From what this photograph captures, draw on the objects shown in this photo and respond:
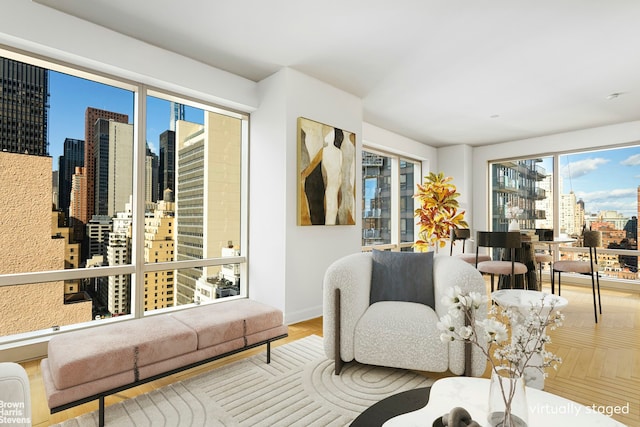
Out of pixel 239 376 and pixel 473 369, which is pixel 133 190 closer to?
pixel 239 376

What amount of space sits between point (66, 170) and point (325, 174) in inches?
98.8

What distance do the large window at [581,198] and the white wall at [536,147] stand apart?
0.17 m

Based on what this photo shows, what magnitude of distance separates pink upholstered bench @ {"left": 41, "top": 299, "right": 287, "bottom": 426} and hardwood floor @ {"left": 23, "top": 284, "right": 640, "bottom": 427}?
0.34m

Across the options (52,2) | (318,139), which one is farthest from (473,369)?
(52,2)

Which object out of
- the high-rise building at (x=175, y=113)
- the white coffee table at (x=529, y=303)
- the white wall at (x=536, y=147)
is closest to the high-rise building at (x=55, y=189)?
the high-rise building at (x=175, y=113)

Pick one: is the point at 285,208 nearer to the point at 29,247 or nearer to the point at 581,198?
the point at 29,247

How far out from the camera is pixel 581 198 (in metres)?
6.06

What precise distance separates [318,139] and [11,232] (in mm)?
2919

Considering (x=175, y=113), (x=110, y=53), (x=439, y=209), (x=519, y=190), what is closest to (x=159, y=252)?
(x=175, y=113)

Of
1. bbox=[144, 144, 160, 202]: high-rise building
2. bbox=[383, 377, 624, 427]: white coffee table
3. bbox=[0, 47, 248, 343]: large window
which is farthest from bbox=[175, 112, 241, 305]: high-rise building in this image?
bbox=[383, 377, 624, 427]: white coffee table

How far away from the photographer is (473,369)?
2086 mm

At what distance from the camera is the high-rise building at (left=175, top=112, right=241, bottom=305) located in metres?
3.68

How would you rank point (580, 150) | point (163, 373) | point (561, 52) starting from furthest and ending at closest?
point (580, 150)
point (561, 52)
point (163, 373)

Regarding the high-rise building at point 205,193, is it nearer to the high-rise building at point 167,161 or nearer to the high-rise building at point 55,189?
the high-rise building at point 167,161
